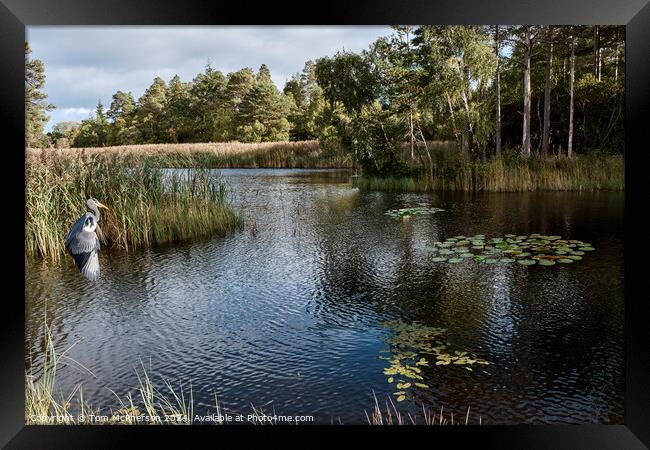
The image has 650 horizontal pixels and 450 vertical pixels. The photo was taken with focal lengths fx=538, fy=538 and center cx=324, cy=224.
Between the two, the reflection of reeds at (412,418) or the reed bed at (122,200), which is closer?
the reflection of reeds at (412,418)

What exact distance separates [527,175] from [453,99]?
2.36 meters

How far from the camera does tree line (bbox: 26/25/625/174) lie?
7.55 metres

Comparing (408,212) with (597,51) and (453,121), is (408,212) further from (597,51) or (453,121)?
(597,51)

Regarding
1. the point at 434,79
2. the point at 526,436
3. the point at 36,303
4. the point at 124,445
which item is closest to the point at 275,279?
the point at 36,303

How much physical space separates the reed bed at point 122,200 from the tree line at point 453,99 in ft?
1.88

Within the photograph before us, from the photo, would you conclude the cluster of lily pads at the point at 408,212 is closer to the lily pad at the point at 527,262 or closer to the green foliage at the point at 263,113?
the green foliage at the point at 263,113

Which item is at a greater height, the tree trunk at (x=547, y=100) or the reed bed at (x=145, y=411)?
the tree trunk at (x=547, y=100)

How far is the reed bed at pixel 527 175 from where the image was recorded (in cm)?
742

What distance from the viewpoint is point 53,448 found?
2.40 m

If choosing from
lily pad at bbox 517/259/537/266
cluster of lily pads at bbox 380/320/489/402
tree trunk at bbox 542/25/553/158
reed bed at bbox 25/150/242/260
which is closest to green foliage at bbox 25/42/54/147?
reed bed at bbox 25/150/242/260

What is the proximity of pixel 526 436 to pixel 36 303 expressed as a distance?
351cm

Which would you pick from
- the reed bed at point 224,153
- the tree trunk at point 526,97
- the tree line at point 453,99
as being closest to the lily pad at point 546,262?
the tree line at point 453,99

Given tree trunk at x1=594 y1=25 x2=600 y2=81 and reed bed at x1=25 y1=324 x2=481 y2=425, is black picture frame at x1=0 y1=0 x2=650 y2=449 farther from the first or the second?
tree trunk at x1=594 y1=25 x2=600 y2=81

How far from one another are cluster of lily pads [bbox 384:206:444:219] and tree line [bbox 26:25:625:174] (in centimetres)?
176
